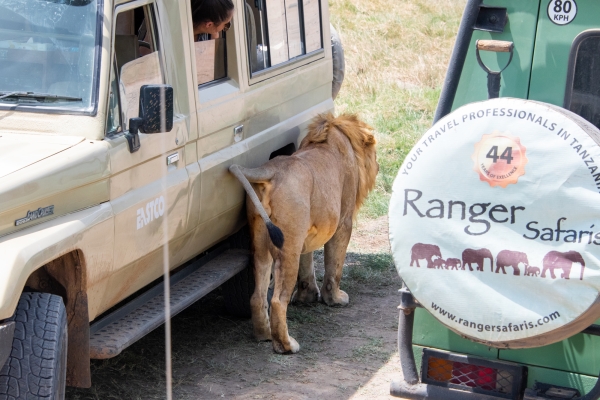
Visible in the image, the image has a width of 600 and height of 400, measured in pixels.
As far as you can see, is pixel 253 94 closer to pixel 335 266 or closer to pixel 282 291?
pixel 282 291

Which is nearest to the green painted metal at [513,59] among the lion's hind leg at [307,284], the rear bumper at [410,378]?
the rear bumper at [410,378]

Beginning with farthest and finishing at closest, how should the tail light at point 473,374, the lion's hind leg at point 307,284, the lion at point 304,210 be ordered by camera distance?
the lion's hind leg at point 307,284 → the lion at point 304,210 → the tail light at point 473,374

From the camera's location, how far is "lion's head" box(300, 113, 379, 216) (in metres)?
5.45

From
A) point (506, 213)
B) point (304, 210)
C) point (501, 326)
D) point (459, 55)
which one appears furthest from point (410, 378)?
point (304, 210)

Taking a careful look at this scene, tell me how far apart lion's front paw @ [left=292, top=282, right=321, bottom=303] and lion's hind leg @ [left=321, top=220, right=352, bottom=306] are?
0.15ft

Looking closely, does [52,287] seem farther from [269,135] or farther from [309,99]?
[309,99]

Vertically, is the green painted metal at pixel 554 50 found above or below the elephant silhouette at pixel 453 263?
above

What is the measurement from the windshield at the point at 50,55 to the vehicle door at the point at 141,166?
111 millimetres

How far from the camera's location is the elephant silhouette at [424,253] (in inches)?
115

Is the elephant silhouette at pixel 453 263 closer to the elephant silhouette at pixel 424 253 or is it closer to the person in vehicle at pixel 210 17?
the elephant silhouette at pixel 424 253

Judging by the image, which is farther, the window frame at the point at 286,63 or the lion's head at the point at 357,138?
the lion's head at the point at 357,138

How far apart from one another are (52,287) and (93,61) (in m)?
0.96

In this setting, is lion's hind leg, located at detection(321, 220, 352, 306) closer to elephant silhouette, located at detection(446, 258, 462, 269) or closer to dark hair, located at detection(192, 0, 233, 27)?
dark hair, located at detection(192, 0, 233, 27)

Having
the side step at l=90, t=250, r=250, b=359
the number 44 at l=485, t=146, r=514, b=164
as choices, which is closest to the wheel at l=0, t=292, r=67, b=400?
the side step at l=90, t=250, r=250, b=359
